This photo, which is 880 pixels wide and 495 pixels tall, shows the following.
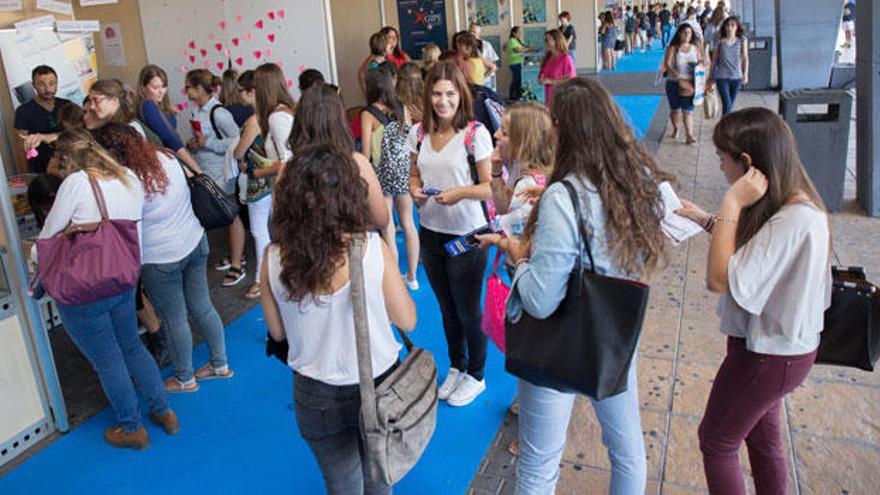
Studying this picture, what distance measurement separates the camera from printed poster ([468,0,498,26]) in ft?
44.7

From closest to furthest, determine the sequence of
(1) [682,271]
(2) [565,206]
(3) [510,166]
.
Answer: (2) [565,206]
(3) [510,166]
(1) [682,271]

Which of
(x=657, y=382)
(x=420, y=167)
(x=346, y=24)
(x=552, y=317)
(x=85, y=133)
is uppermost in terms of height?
(x=346, y=24)

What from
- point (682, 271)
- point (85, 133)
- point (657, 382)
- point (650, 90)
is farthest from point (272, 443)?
point (650, 90)

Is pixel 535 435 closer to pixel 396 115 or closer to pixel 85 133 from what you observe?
pixel 85 133

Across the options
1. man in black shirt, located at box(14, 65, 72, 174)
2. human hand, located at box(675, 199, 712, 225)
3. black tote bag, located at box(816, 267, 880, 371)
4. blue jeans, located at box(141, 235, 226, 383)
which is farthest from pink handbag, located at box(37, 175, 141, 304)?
man in black shirt, located at box(14, 65, 72, 174)

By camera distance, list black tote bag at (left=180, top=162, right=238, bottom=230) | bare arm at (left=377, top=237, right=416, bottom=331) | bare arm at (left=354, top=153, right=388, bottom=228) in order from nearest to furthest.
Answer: bare arm at (left=377, top=237, right=416, bottom=331), bare arm at (left=354, top=153, right=388, bottom=228), black tote bag at (left=180, top=162, right=238, bottom=230)

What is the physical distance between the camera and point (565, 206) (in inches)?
77.9

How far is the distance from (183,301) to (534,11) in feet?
41.0

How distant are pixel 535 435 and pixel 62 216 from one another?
229 cm

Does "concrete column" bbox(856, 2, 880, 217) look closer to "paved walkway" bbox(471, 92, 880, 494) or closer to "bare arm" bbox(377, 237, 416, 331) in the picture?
"paved walkway" bbox(471, 92, 880, 494)

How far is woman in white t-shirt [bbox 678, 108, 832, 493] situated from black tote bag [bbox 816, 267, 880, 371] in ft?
0.38

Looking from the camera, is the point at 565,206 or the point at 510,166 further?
the point at 510,166

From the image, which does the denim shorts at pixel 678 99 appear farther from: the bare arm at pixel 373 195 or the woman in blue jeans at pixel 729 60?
the bare arm at pixel 373 195

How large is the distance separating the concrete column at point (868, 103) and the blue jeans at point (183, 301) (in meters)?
5.63
